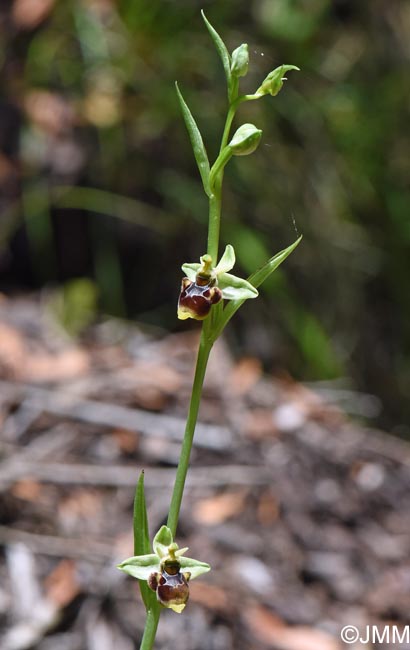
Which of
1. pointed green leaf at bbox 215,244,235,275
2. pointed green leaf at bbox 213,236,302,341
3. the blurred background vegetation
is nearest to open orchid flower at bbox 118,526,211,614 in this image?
pointed green leaf at bbox 213,236,302,341

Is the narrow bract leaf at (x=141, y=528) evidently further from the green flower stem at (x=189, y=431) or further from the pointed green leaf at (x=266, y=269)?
the pointed green leaf at (x=266, y=269)

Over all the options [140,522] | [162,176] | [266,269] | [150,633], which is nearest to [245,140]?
[266,269]

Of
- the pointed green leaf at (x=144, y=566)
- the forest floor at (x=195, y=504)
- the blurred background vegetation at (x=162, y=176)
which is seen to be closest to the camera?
the pointed green leaf at (x=144, y=566)

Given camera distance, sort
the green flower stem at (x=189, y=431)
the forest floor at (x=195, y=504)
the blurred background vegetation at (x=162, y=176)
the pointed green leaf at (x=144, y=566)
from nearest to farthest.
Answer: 1. the green flower stem at (x=189, y=431)
2. the pointed green leaf at (x=144, y=566)
3. the forest floor at (x=195, y=504)
4. the blurred background vegetation at (x=162, y=176)

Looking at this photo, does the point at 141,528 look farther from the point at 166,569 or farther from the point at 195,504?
the point at 195,504

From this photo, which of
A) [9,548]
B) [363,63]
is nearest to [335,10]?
[363,63]

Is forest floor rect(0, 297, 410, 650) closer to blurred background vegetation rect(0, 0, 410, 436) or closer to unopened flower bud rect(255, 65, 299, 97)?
blurred background vegetation rect(0, 0, 410, 436)

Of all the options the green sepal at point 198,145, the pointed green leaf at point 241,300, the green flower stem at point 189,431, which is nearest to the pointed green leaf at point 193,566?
the green flower stem at point 189,431
